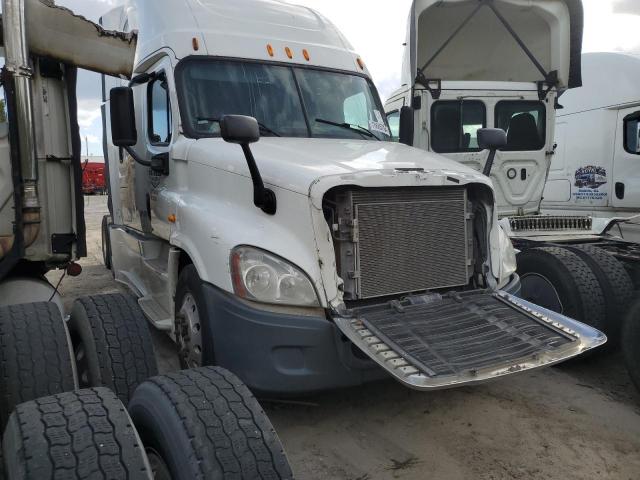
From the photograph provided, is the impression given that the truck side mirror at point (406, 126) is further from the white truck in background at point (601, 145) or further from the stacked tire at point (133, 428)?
the stacked tire at point (133, 428)

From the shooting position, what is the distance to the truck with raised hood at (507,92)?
6.00m

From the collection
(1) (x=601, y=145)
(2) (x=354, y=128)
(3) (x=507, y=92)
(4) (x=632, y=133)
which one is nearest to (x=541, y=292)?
(2) (x=354, y=128)

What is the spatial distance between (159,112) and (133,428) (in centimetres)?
349

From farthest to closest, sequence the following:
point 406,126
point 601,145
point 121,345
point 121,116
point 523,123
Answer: point 601,145 → point 523,123 → point 406,126 → point 121,116 → point 121,345

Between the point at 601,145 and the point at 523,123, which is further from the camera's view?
the point at 601,145

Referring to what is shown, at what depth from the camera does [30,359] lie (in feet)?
9.20

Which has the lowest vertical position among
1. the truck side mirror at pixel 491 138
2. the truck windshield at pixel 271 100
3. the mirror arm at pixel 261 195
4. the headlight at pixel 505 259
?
the headlight at pixel 505 259

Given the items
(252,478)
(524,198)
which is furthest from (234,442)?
(524,198)

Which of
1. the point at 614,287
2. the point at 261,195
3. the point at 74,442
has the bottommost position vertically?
the point at 614,287

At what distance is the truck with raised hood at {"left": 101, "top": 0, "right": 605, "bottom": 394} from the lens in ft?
10.4

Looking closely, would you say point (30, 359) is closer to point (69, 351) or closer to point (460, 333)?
point (69, 351)

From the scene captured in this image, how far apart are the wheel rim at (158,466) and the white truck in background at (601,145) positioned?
6.23 metres

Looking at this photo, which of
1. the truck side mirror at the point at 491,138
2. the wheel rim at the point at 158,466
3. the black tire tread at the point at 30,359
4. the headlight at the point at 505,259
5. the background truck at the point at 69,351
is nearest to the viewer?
the background truck at the point at 69,351


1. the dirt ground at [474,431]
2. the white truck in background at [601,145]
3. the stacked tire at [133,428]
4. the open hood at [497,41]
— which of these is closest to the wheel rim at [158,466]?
the stacked tire at [133,428]
